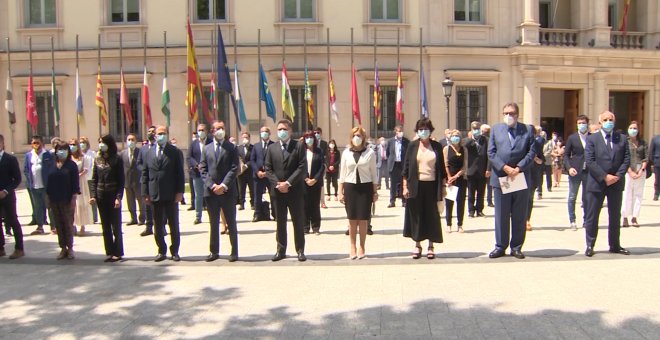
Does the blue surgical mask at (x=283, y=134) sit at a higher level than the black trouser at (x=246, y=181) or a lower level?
higher

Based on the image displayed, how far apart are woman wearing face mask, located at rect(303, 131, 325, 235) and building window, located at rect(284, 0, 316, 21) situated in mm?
14889

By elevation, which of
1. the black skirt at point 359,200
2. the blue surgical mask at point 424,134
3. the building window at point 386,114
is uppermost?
the building window at point 386,114

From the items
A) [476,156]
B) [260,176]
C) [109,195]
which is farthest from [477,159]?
[109,195]

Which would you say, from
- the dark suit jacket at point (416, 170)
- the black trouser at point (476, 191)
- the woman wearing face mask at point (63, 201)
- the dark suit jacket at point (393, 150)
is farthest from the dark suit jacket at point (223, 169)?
the dark suit jacket at point (393, 150)

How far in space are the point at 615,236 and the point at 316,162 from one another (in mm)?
4911

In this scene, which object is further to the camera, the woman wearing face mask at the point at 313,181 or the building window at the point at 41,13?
the building window at the point at 41,13

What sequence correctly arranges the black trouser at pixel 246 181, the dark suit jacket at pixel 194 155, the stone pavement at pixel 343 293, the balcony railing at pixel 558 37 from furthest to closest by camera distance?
the balcony railing at pixel 558 37 → the black trouser at pixel 246 181 → the dark suit jacket at pixel 194 155 → the stone pavement at pixel 343 293

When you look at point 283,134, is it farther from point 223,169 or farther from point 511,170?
point 511,170

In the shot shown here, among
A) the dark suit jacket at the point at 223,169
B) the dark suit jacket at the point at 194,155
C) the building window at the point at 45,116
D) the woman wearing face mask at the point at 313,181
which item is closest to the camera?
the dark suit jacket at the point at 223,169

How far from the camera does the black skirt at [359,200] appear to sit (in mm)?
8765

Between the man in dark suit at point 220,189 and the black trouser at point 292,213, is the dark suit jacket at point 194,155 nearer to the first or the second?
the man in dark suit at point 220,189

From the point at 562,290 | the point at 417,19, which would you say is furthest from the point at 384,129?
the point at 562,290

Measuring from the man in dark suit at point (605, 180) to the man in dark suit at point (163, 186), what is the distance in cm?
600

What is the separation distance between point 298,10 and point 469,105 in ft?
26.7
